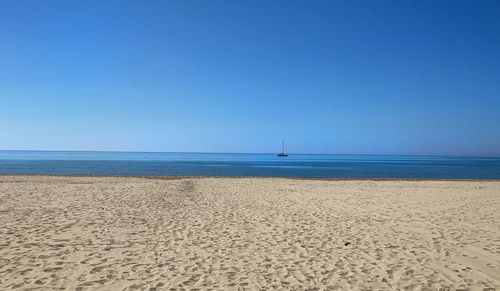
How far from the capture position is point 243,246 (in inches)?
349

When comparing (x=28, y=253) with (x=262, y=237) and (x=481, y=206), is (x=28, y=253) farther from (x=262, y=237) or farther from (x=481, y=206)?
(x=481, y=206)

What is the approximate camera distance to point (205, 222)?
1183 centimetres

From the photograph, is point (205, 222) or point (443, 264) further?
point (205, 222)

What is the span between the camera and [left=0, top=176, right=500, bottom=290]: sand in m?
6.48

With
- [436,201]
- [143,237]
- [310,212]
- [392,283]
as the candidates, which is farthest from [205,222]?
[436,201]

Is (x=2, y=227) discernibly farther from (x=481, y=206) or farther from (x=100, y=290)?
(x=481, y=206)

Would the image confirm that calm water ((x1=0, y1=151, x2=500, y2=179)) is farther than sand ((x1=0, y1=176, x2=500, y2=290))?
Yes

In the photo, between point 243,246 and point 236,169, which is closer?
point 243,246

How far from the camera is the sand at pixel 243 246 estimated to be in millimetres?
6480

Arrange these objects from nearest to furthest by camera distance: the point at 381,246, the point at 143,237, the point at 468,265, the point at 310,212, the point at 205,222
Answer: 1. the point at 468,265
2. the point at 381,246
3. the point at 143,237
4. the point at 205,222
5. the point at 310,212

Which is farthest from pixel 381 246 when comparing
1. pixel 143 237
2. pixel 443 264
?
pixel 143 237

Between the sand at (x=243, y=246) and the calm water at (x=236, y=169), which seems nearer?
the sand at (x=243, y=246)

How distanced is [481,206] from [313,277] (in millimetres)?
13776

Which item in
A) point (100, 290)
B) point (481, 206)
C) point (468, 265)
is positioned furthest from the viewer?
point (481, 206)
